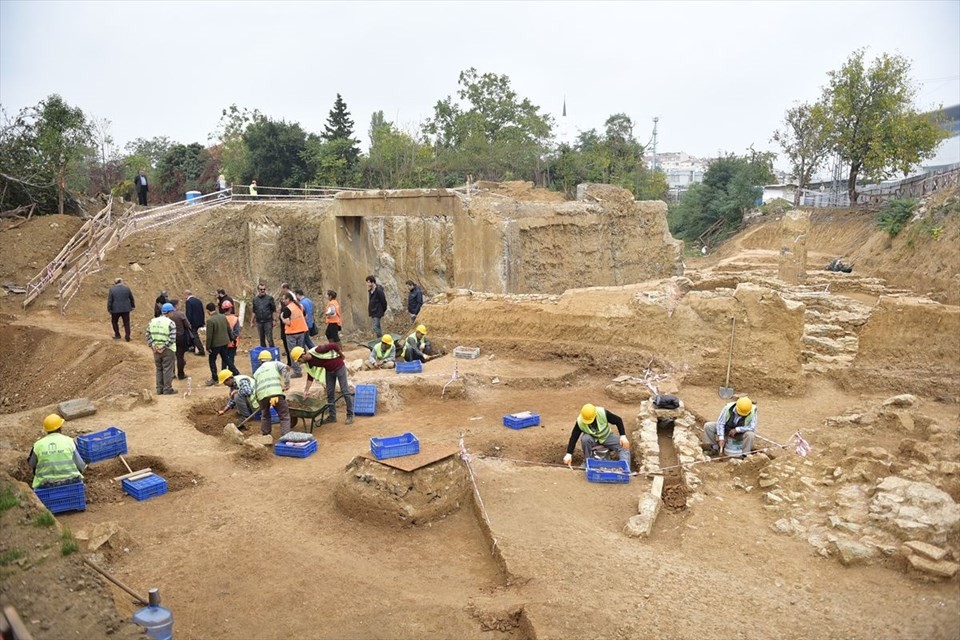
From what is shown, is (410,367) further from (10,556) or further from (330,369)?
(10,556)

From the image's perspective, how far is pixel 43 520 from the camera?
218 inches

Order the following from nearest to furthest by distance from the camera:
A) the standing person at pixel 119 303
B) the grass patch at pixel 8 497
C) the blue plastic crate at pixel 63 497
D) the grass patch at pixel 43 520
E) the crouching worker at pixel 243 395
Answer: the grass patch at pixel 43 520
the grass patch at pixel 8 497
the blue plastic crate at pixel 63 497
the crouching worker at pixel 243 395
the standing person at pixel 119 303

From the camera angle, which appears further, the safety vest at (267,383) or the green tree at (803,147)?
the green tree at (803,147)

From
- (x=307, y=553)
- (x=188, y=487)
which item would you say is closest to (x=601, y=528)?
(x=307, y=553)

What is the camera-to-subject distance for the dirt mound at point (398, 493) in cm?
695

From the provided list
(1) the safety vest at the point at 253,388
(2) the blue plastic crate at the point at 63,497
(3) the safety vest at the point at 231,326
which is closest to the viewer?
(2) the blue plastic crate at the point at 63,497

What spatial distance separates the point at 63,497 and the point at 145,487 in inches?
31.4

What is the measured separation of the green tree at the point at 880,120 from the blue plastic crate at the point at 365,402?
26.7 m

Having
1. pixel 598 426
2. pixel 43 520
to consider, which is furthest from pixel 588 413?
pixel 43 520

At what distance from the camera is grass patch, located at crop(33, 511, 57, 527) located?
217 inches

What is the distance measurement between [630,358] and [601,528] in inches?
240

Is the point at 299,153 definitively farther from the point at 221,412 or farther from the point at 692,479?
the point at 692,479

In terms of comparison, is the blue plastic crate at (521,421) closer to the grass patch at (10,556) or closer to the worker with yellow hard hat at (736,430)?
the worker with yellow hard hat at (736,430)

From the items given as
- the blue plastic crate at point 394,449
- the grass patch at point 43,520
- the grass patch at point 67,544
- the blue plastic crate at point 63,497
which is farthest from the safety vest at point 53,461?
the blue plastic crate at point 394,449
